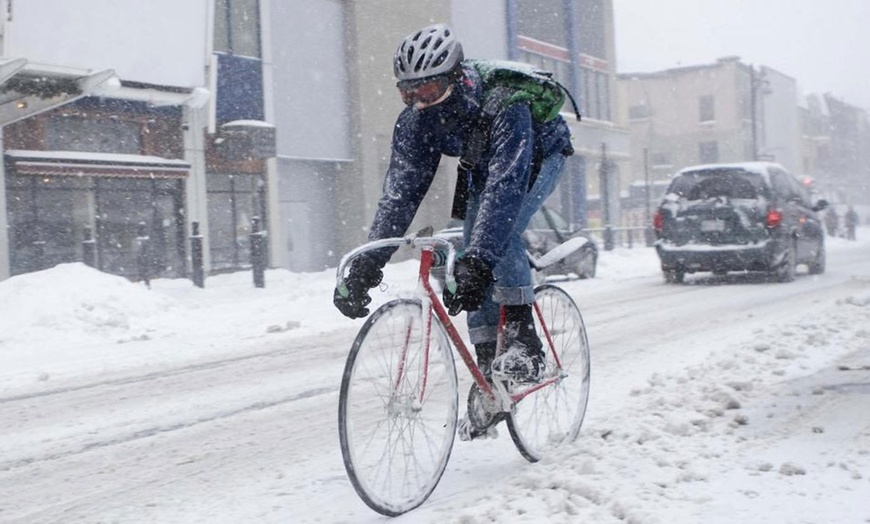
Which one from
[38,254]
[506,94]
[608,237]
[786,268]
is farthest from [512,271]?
[608,237]

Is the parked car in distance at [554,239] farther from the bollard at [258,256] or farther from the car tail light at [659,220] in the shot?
the bollard at [258,256]

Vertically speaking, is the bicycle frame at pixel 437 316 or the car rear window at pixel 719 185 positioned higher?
the car rear window at pixel 719 185

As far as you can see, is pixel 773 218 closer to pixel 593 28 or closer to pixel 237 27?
pixel 237 27

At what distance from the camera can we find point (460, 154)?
3.81m

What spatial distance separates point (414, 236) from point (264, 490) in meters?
1.26

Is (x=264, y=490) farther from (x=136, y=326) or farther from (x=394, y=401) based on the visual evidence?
(x=136, y=326)

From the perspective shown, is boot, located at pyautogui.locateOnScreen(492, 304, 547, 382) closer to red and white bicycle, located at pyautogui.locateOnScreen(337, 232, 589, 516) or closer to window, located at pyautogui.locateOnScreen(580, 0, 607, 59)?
red and white bicycle, located at pyautogui.locateOnScreen(337, 232, 589, 516)

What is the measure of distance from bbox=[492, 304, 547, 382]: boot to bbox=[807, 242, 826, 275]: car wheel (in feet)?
43.3

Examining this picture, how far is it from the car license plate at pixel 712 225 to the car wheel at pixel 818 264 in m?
2.83

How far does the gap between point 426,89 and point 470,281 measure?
2.45 ft

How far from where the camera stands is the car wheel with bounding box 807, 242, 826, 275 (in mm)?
15938

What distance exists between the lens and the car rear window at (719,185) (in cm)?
1392

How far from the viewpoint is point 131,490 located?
3.91m

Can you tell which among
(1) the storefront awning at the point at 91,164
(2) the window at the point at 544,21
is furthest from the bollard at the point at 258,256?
(2) the window at the point at 544,21
